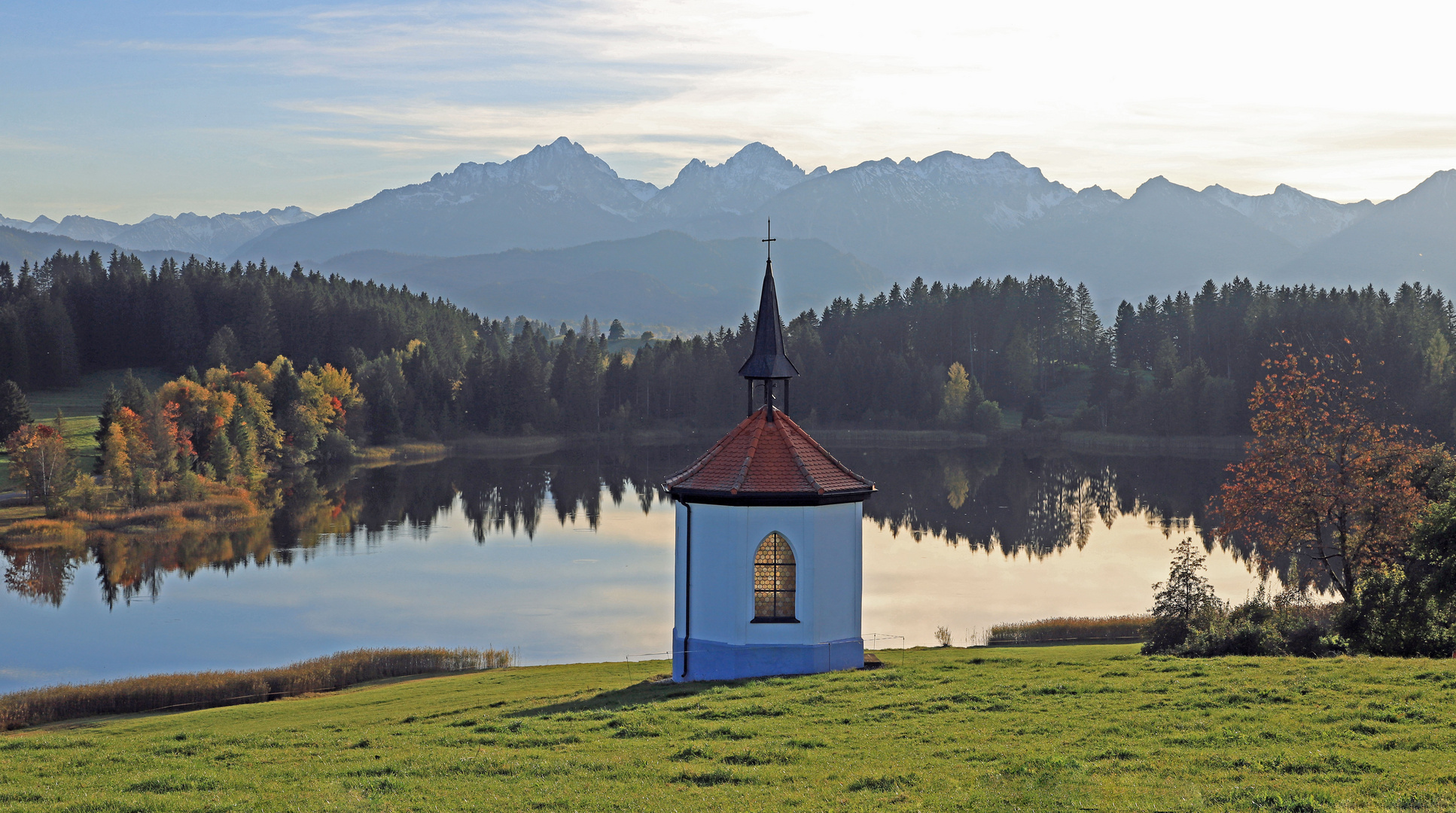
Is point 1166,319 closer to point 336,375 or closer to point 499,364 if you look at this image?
point 499,364

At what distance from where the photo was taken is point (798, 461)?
2931 cm

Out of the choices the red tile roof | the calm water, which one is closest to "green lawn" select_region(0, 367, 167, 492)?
the calm water

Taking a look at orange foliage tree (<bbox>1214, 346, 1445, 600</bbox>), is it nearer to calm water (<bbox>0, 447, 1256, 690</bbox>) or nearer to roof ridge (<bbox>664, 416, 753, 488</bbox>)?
calm water (<bbox>0, 447, 1256, 690</bbox>)

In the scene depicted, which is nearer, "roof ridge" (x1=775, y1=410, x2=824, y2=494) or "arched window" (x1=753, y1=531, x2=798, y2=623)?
"roof ridge" (x1=775, y1=410, x2=824, y2=494)

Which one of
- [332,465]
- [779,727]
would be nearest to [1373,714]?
[779,727]

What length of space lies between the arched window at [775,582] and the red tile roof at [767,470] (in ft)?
4.86

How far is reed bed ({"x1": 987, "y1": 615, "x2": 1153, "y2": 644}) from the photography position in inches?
1751

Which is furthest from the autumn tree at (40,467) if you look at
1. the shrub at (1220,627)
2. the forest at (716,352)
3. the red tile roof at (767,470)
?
the shrub at (1220,627)

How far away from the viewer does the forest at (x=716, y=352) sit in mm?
140250

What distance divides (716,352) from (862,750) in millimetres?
150320

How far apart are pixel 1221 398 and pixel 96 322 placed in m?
151

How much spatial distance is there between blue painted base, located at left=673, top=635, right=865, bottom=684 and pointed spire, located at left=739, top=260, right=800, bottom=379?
7.25m

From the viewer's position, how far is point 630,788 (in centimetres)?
1622

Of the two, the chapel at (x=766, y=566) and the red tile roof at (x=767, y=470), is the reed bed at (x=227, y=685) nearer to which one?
the chapel at (x=766, y=566)
